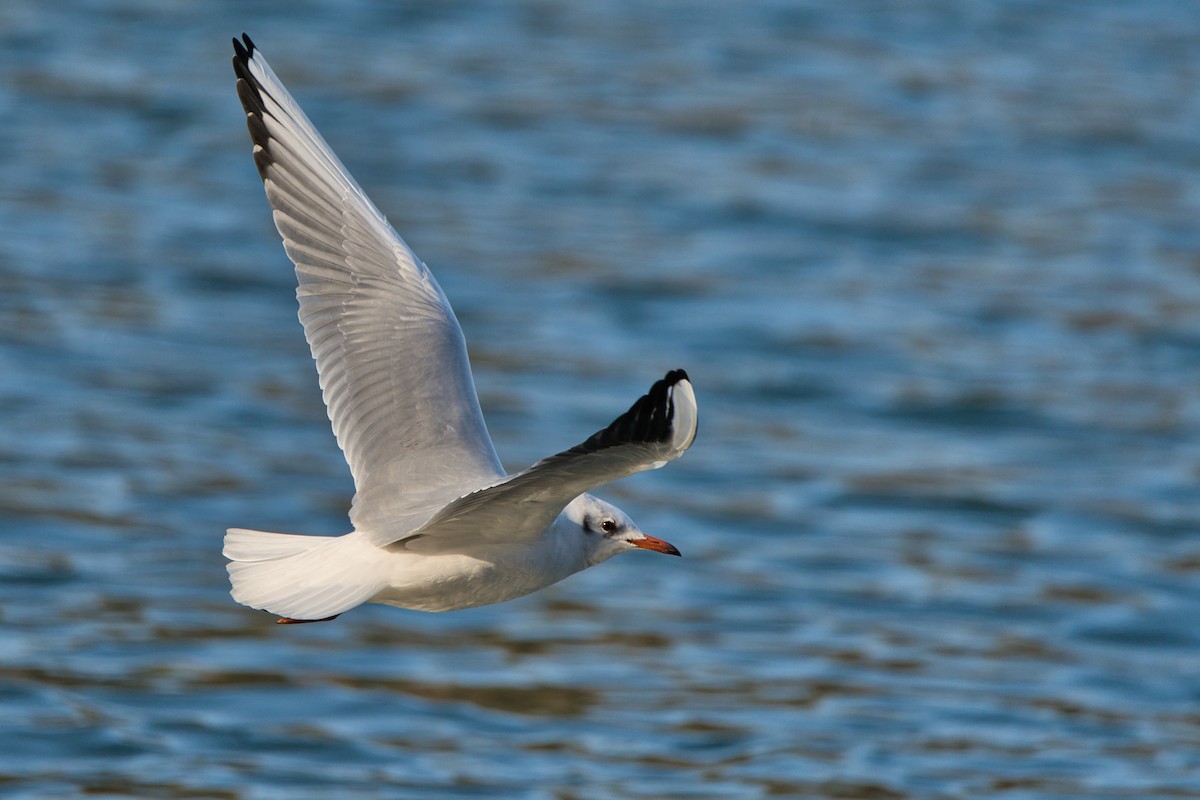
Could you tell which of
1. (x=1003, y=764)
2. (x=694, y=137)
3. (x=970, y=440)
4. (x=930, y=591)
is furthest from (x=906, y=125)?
(x=1003, y=764)

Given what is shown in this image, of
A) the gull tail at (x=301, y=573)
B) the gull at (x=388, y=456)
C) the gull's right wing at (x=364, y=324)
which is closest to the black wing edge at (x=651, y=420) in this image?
the gull at (x=388, y=456)

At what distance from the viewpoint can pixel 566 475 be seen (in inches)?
201

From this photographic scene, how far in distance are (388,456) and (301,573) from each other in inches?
28.9

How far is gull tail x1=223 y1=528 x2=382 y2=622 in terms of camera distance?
5.61 meters

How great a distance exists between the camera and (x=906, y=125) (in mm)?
18141

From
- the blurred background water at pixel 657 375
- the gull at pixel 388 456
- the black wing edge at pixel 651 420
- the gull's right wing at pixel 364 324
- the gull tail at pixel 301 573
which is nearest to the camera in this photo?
the black wing edge at pixel 651 420

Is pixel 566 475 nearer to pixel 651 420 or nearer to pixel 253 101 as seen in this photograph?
pixel 651 420

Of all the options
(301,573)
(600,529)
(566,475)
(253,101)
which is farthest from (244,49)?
(566,475)

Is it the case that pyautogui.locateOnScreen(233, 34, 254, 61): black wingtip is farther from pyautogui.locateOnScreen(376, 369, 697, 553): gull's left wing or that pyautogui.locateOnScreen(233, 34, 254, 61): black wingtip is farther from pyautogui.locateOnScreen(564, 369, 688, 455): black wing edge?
pyautogui.locateOnScreen(564, 369, 688, 455): black wing edge

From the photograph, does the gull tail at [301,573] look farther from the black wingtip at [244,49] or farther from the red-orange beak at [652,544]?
the black wingtip at [244,49]

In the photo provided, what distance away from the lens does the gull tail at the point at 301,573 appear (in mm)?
5605

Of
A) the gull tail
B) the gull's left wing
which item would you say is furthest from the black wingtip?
the gull's left wing

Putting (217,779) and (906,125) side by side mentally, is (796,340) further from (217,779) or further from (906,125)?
(217,779)

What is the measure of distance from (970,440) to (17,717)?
6.61 metres
